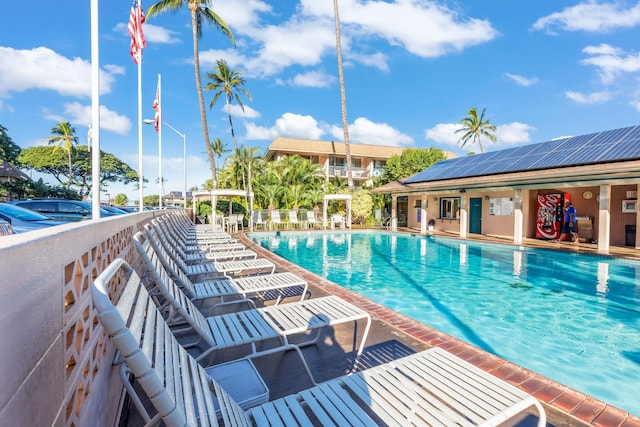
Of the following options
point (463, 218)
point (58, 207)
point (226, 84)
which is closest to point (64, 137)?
point (226, 84)

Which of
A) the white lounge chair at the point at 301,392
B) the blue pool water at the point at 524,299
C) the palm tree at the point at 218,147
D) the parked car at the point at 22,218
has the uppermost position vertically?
the palm tree at the point at 218,147

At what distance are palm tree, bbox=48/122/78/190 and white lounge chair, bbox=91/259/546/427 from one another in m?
49.4

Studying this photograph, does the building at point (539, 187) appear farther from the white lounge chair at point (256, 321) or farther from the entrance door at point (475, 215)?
the white lounge chair at point (256, 321)

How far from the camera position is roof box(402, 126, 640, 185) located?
12.2 meters

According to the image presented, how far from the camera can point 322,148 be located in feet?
106

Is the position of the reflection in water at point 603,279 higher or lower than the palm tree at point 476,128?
lower

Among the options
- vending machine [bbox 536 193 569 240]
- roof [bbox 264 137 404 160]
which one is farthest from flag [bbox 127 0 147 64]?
roof [bbox 264 137 404 160]

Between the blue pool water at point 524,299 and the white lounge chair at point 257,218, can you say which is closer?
the blue pool water at point 524,299

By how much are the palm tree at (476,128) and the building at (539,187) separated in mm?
20221

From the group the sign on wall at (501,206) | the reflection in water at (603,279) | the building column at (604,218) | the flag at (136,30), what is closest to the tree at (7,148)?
the flag at (136,30)

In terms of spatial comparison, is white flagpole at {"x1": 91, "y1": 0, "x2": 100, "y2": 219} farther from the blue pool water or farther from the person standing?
the person standing

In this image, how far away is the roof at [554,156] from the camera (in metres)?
12.2

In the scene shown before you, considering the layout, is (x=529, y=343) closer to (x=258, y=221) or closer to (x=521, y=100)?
(x=258, y=221)

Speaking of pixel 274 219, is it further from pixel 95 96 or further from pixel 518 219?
pixel 95 96
